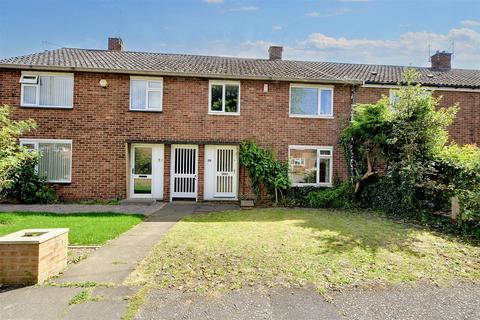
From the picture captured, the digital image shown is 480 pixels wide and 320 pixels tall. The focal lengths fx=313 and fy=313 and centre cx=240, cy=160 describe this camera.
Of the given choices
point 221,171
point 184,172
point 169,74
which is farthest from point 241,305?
point 169,74

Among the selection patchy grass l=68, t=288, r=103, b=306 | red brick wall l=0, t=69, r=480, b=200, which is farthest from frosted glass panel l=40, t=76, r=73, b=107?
patchy grass l=68, t=288, r=103, b=306

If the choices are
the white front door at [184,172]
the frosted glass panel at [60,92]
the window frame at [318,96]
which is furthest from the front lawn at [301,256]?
the frosted glass panel at [60,92]

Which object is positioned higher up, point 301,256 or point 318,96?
point 318,96

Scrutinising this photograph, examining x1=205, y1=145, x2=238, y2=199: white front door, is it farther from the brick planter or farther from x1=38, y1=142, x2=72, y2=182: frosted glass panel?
the brick planter

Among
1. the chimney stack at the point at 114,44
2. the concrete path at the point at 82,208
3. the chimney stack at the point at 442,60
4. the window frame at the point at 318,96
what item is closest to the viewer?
the concrete path at the point at 82,208

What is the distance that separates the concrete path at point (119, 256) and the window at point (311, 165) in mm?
6079

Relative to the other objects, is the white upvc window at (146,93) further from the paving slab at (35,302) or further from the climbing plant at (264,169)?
the paving slab at (35,302)

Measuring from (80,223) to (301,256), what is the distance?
5.70 meters

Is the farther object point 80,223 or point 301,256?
point 80,223

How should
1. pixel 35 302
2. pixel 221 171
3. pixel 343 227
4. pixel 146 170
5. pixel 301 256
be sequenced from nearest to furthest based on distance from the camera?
pixel 35 302 → pixel 301 256 → pixel 343 227 → pixel 146 170 → pixel 221 171

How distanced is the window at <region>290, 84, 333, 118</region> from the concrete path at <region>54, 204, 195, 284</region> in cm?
718

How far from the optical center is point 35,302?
3.68 m

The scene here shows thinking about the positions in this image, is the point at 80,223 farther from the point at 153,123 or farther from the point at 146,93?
the point at 146,93

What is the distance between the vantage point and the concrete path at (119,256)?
14.7 ft
